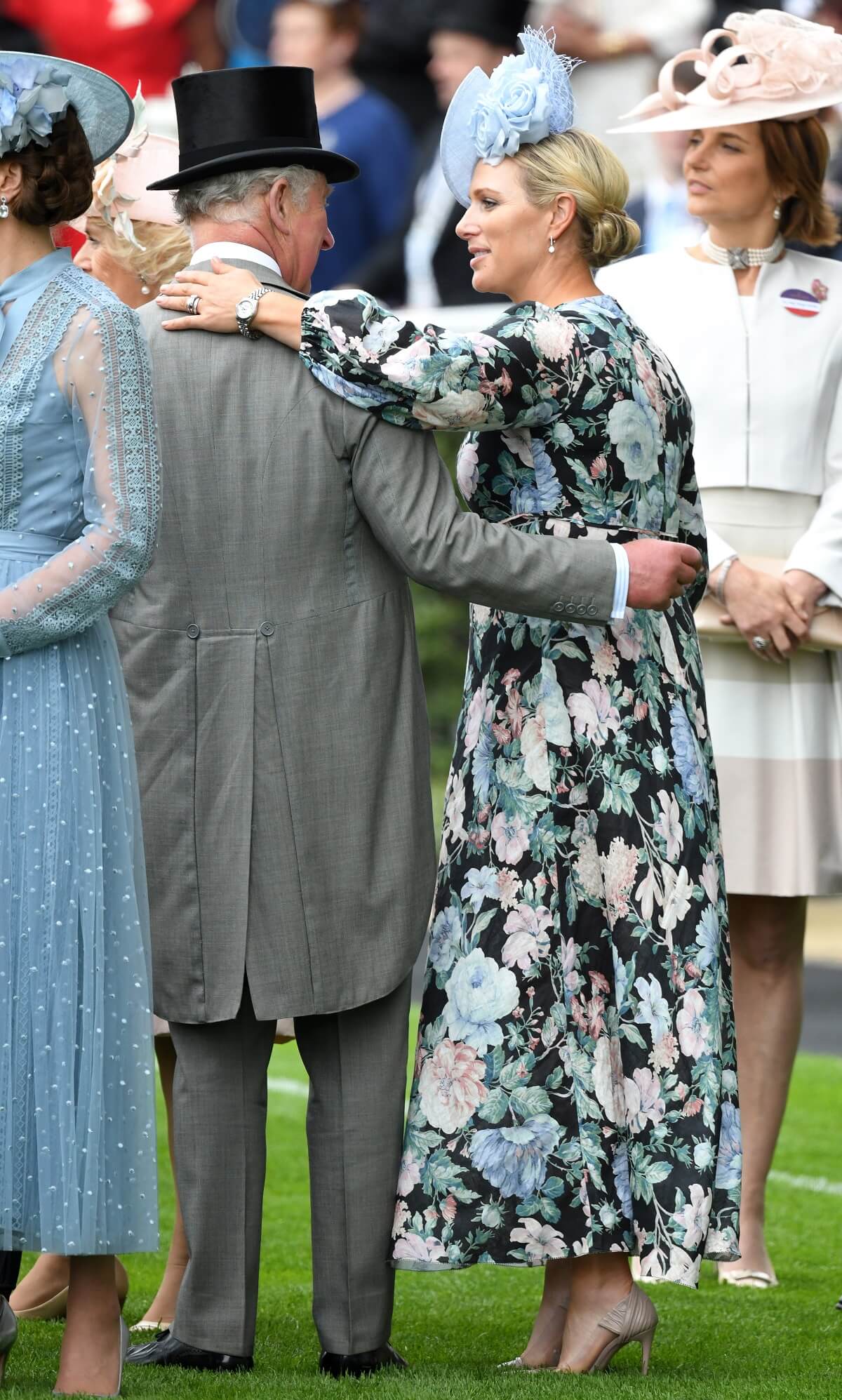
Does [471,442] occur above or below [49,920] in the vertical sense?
above

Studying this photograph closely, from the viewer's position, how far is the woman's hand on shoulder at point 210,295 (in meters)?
3.54

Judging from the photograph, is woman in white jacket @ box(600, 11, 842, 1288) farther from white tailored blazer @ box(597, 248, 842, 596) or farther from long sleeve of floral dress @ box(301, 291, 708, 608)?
long sleeve of floral dress @ box(301, 291, 708, 608)

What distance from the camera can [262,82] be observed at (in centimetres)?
365

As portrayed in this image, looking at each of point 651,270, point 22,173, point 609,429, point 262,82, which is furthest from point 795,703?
point 22,173

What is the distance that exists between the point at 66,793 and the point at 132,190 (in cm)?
171

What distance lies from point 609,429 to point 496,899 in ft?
2.79

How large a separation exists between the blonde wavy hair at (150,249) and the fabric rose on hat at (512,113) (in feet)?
2.91

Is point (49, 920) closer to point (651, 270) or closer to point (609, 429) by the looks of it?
point (609, 429)

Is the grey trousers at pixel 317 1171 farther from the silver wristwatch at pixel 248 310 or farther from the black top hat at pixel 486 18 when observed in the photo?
the black top hat at pixel 486 18

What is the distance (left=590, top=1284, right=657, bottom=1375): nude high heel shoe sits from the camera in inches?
143

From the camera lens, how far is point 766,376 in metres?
4.88

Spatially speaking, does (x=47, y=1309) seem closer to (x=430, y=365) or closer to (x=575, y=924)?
(x=575, y=924)

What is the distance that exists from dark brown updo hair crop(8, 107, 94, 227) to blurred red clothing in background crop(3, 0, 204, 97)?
306 inches

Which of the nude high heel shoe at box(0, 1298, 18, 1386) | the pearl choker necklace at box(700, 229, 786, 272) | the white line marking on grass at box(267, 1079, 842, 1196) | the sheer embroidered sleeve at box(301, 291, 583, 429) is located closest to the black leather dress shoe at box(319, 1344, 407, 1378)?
Result: the nude high heel shoe at box(0, 1298, 18, 1386)
